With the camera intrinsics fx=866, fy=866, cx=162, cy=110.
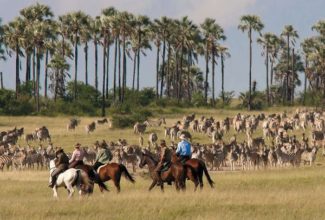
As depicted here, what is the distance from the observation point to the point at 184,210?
24250mm

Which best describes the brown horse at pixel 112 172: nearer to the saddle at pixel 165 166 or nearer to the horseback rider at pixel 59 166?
the saddle at pixel 165 166

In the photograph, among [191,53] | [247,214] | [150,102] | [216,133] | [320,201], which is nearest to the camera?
[247,214]

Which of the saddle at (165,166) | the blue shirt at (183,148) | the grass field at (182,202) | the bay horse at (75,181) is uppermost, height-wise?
the blue shirt at (183,148)

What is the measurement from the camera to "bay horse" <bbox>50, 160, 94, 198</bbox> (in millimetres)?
28812

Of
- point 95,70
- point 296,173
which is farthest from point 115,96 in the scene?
point 296,173

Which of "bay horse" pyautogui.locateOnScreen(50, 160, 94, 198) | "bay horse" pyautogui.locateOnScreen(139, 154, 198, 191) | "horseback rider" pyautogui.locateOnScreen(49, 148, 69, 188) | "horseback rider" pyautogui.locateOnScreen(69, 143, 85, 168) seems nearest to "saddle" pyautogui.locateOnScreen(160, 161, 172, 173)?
"bay horse" pyautogui.locateOnScreen(139, 154, 198, 191)

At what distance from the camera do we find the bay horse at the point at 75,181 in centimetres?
2881

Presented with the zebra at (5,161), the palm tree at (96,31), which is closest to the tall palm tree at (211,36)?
the palm tree at (96,31)

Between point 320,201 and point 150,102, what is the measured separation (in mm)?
77587

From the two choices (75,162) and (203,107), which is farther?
(203,107)

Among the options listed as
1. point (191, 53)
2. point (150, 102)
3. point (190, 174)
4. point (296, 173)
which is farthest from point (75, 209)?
point (191, 53)

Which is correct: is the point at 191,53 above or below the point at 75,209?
above

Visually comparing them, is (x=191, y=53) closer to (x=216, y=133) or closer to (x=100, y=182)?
(x=216, y=133)

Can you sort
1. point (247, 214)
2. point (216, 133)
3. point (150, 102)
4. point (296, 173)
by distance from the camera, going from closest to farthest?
point (247, 214) < point (296, 173) < point (216, 133) < point (150, 102)
